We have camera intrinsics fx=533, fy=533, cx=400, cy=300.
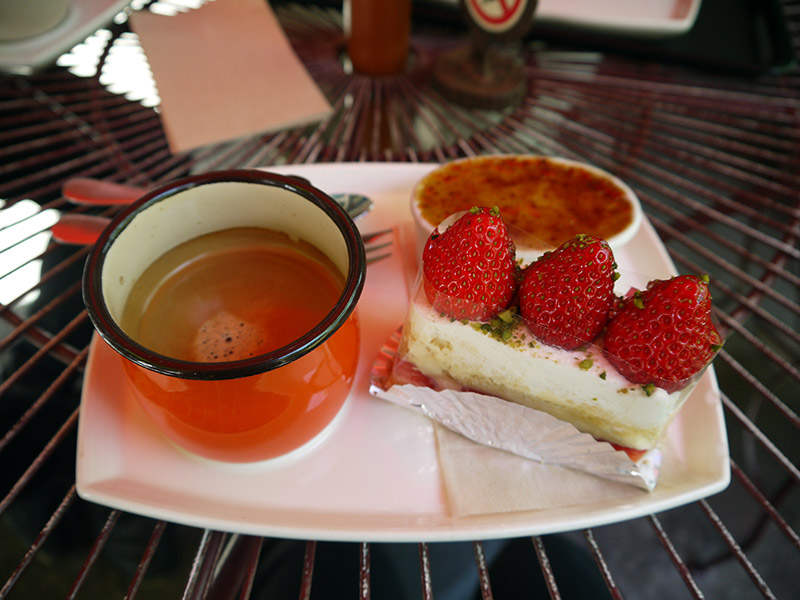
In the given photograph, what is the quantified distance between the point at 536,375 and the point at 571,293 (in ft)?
0.28

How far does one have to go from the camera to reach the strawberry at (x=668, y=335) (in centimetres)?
43

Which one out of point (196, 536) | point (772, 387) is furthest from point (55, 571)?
point (772, 387)

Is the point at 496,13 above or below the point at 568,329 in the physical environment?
above

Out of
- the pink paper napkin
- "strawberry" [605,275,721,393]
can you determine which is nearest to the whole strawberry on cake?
"strawberry" [605,275,721,393]

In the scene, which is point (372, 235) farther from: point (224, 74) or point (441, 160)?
point (224, 74)

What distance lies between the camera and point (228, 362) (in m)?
0.38

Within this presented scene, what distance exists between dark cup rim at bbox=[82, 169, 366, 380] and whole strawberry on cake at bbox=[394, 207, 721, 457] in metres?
0.08

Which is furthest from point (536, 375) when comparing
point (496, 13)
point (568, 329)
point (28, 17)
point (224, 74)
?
point (28, 17)

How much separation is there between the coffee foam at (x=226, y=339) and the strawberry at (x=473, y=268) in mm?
182

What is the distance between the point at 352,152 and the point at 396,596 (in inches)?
25.0

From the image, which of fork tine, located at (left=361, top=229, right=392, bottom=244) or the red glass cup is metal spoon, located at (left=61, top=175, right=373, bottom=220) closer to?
fork tine, located at (left=361, top=229, right=392, bottom=244)

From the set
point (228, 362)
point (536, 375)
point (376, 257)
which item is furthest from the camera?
point (376, 257)

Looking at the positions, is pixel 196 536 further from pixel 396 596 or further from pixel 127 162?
pixel 127 162

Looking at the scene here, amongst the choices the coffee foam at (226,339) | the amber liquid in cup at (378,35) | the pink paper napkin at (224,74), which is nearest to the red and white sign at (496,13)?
the amber liquid in cup at (378,35)
